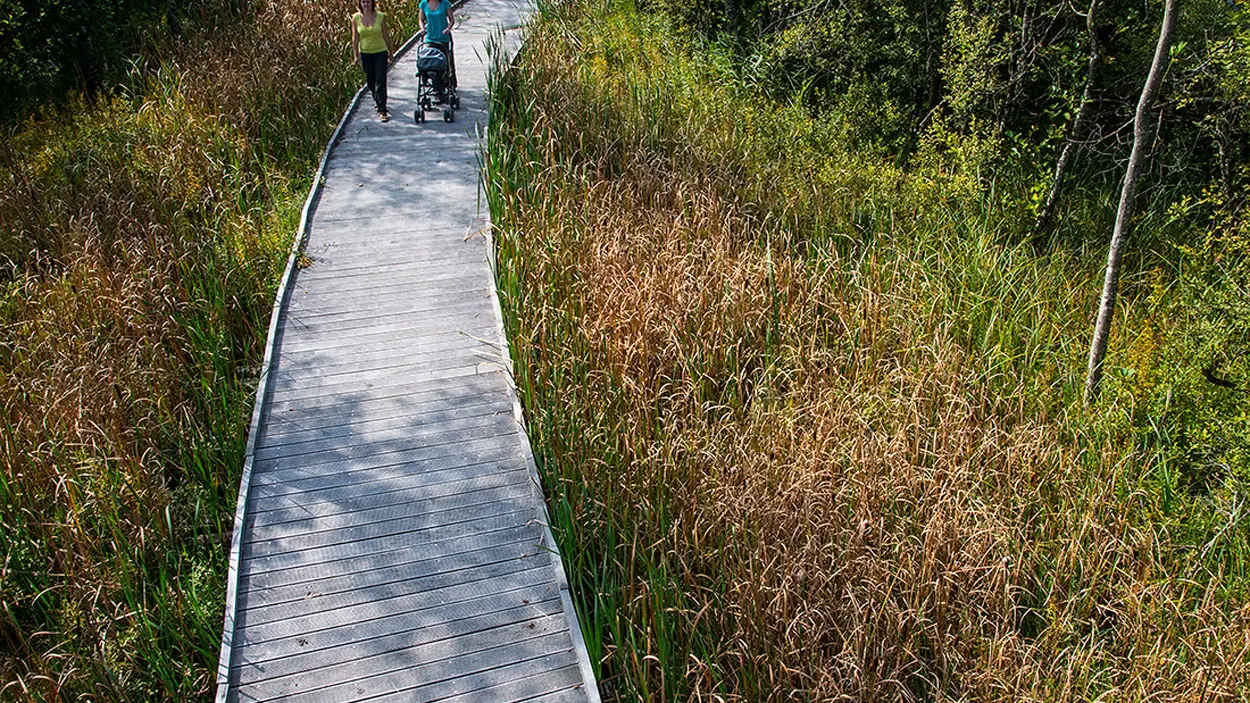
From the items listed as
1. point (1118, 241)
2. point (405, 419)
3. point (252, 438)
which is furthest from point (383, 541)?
point (1118, 241)

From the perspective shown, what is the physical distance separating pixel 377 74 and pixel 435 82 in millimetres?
615

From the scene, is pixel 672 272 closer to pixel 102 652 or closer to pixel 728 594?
pixel 728 594

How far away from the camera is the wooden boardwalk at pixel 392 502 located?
15.1ft

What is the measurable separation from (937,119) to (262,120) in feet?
22.3

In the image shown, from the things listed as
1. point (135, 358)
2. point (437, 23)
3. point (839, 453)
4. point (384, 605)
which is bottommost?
point (384, 605)

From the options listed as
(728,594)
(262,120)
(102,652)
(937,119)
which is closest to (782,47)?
(937,119)

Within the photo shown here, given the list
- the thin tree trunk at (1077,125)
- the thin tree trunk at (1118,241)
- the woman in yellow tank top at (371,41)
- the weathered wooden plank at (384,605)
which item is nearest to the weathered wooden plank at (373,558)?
the weathered wooden plank at (384,605)

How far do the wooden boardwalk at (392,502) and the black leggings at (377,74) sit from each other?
8.37ft

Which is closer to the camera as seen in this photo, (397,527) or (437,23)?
(397,527)

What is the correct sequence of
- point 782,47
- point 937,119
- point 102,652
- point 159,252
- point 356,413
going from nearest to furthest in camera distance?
point 102,652
point 356,413
point 159,252
point 937,119
point 782,47

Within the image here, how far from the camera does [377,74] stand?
10336 mm

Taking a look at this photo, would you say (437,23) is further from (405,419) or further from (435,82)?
(405,419)

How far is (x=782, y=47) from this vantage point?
35.9 ft

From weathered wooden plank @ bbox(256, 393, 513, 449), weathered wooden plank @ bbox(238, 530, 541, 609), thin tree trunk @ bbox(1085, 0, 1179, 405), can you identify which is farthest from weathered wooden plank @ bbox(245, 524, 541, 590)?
thin tree trunk @ bbox(1085, 0, 1179, 405)
